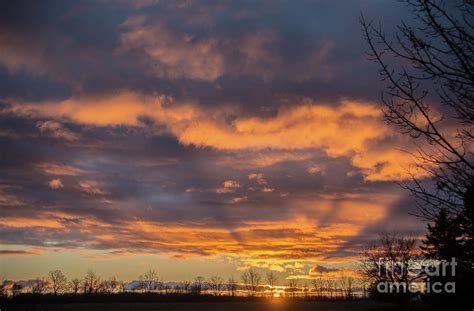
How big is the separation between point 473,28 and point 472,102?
87 cm

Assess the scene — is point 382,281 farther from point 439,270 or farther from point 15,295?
point 15,295

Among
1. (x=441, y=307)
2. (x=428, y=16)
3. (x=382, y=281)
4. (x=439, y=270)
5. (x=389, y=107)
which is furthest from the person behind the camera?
(x=382, y=281)

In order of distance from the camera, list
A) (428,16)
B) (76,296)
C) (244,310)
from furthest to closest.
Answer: (76,296)
(244,310)
(428,16)

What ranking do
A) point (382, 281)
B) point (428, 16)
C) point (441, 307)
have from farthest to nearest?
point (382, 281), point (441, 307), point (428, 16)

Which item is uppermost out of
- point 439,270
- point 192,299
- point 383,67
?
point 383,67

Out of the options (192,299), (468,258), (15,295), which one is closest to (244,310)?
(192,299)

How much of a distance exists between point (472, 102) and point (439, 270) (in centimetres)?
3640

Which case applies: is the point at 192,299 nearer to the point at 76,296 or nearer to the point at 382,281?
the point at 76,296

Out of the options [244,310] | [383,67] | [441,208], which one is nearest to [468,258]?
[441,208]

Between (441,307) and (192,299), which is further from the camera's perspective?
(192,299)

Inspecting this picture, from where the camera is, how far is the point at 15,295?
200ft

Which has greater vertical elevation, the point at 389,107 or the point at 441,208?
the point at 389,107

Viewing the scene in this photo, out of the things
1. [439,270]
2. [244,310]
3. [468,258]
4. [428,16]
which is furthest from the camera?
[244,310]

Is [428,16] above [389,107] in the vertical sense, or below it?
above
